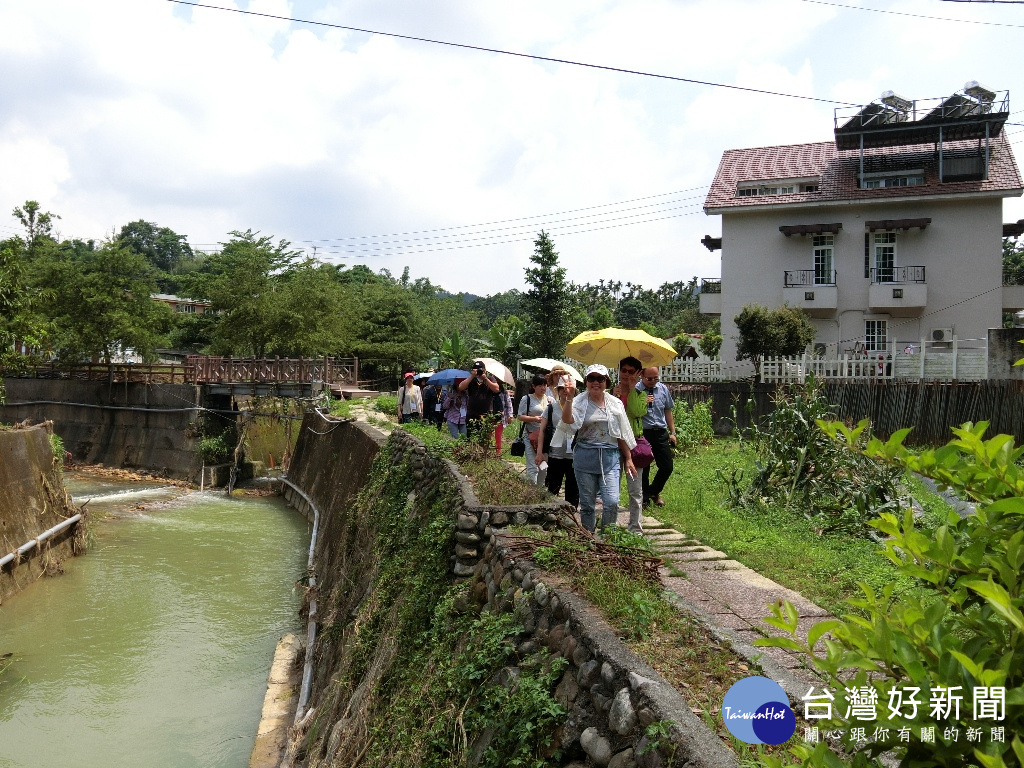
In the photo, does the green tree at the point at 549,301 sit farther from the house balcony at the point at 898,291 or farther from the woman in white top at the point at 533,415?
the woman in white top at the point at 533,415

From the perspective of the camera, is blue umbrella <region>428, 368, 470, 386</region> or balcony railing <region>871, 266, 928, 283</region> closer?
blue umbrella <region>428, 368, 470, 386</region>

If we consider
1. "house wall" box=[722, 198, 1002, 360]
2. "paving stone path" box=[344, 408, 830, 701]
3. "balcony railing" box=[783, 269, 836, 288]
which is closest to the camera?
"paving stone path" box=[344, 408, 830, 701]

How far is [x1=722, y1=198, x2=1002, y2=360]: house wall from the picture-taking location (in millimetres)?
24625

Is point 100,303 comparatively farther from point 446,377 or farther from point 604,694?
point 604,694

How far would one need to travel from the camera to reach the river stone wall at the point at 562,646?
9.71ft

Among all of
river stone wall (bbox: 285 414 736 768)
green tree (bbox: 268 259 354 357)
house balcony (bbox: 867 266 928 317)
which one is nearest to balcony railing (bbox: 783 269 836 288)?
house balcony (bbox: 867 266 928 317)

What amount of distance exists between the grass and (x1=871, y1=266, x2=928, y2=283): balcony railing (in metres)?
16.4

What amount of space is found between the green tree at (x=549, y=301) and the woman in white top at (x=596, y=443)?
2279 centimetres

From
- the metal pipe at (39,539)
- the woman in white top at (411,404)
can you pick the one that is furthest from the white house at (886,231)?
the metal pipe at (39,539)

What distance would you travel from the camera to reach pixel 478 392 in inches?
464

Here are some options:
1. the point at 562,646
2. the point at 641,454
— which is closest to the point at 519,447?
the point at 641,454

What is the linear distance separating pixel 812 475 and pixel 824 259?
18.5 meters

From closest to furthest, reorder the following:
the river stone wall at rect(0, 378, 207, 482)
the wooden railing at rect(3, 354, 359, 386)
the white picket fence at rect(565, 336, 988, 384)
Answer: the white picket fence at rect(565, 336, 988, 384) → the wooden railing at rect(3, 354, 359, 386) → the river stone wall at rect(0, 378, 207, 482)

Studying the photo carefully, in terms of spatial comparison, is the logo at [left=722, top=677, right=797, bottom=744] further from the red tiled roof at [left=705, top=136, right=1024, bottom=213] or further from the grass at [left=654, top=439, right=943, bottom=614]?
the red tiled roof at [left=705, top=136, right=1024, bottom=213]
